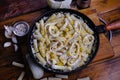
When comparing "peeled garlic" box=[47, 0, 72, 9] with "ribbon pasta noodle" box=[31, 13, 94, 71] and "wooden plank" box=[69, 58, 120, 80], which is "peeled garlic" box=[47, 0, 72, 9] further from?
"wooden plank" box=[69, 58, 120, 80]

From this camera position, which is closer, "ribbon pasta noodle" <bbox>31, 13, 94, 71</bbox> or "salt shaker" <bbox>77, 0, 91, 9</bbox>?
"ribbon pasta noodle" <bbox>31, 13, 94, 71</bbox>

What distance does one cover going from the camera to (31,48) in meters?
1.01

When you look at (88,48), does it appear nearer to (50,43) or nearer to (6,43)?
(50,43)

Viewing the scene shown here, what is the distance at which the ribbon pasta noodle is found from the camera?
100cm

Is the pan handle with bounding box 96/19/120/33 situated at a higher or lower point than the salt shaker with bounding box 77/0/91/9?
lower

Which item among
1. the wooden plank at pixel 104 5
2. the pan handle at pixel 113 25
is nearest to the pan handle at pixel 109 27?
the pan handle at pixel 113 25

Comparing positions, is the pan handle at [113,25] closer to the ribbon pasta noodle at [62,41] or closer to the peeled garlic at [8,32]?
the ribbon pasta noodle at [62,41]

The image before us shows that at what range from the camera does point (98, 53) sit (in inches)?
42.1

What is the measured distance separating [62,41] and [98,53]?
0.16m

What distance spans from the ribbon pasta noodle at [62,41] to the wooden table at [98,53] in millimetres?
67

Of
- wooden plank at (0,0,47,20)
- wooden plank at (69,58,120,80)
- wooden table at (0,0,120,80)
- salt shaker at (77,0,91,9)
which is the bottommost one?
wooden plank at (69,58,120,80)

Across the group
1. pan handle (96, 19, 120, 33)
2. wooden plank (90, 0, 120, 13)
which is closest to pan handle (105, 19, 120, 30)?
pan handle (96, 19, 120, 33)

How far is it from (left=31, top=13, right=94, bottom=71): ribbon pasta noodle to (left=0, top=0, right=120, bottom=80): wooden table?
2.6 inches

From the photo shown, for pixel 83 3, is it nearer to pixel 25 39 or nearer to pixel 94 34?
pixel 94 34
